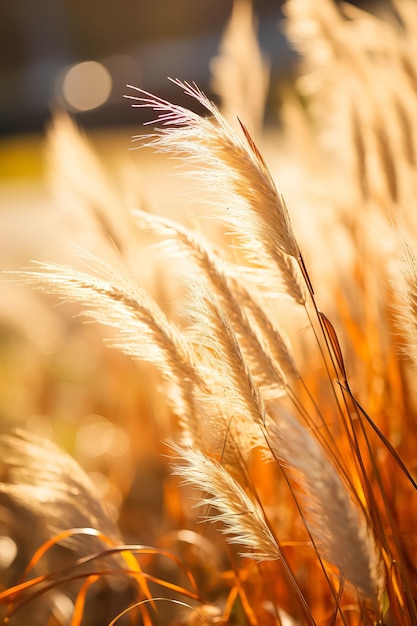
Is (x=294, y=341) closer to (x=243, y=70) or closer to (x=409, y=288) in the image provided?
(x=409, y=288)

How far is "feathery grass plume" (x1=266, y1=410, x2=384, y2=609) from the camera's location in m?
0.66

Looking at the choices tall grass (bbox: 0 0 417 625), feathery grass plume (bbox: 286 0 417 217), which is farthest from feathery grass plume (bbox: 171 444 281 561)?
feathery grass plume (bbox: 286 0 417 217)

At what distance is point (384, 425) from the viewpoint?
4.44 ft

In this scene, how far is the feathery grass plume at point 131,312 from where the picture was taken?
2.61 feet

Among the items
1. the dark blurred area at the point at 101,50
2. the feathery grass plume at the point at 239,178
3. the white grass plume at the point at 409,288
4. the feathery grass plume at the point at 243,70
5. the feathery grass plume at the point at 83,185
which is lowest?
the white grass plume at the point at 409,288

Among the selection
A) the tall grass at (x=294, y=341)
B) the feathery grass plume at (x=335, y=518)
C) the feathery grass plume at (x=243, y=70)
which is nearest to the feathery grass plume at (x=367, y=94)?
the tall grass at (x=294, y=341)

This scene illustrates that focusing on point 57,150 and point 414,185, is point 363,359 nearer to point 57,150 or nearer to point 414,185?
point 414,185

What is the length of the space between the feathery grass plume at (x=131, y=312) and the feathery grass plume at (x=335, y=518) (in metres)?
0.17

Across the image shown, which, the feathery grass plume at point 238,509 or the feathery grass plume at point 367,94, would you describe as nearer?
the feathery grass plume at point 238,509

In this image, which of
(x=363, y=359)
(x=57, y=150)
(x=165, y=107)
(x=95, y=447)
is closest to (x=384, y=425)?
(x=363, y=359)

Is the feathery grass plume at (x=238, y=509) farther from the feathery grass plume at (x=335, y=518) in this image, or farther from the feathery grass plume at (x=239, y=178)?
the feathery grass plume at (x=239, y=178)

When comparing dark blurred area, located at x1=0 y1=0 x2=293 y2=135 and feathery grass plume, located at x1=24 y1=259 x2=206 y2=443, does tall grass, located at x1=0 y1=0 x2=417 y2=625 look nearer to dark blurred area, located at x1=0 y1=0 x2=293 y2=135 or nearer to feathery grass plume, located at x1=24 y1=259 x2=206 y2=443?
feathery grass plume, located at x1=24 y1=259 x2=206 y2=443

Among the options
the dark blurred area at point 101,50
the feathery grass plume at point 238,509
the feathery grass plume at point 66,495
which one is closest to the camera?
the feathery grass plume at point 238,509

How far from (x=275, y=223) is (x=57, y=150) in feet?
3.82
